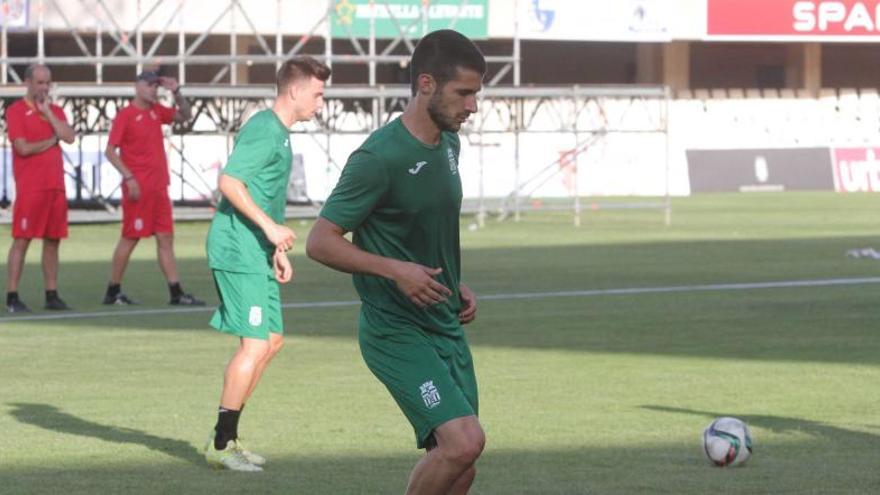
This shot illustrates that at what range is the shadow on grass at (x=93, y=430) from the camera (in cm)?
1034

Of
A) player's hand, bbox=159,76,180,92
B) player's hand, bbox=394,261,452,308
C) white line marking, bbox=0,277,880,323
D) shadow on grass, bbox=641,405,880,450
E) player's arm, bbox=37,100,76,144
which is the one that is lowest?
shadow on grass, bbox=641,405,880,450

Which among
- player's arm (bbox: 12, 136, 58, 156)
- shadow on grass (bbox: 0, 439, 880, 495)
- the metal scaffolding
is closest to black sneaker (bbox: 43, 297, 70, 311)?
player's arm (bbox: 12, 136, 58, 156)

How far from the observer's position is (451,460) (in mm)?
6754

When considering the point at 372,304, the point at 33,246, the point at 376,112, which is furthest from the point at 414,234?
the point at 376,112

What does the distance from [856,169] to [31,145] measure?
32746 millimetres

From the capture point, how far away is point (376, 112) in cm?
3434

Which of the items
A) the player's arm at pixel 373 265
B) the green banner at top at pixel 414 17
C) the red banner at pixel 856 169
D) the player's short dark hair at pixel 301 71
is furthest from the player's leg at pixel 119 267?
the red banner at pixel 856 169

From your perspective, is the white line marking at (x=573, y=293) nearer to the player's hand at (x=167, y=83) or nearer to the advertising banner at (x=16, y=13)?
the player's hand at (x=167, y=83)

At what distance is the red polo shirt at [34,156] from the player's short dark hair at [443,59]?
1128 centimetres

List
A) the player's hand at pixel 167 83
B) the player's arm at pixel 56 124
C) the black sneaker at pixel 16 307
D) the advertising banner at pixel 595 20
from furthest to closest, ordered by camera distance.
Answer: the advertising banner at pixel 595 20 < the black sneaker at pixel 16 307 < the player's arm at pixel 56 124 < the player's hand at pixel 167 83

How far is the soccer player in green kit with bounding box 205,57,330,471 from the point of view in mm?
9758

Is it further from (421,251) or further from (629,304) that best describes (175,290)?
(421,251)

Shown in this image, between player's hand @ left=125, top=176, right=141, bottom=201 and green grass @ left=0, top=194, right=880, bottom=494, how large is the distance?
43.6 inches

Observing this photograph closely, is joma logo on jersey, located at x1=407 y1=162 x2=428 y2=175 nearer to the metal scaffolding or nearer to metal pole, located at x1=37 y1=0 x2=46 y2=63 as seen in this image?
the metal scaffolding
